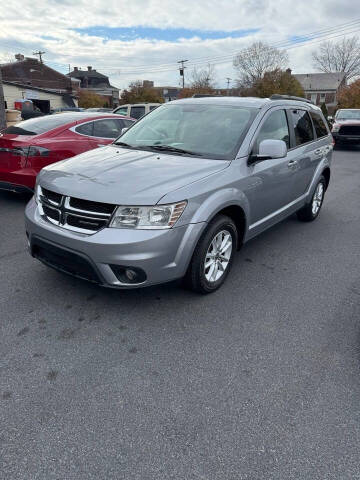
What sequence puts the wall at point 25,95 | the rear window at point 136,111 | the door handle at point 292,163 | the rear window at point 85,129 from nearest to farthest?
the door handle at point 292,163 < the rear window at point 85,129 < the rear window at point 136,111 < the wall at point 25,95

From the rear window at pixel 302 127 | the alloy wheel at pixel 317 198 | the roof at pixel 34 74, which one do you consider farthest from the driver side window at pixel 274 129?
the roof at pixel 34 74

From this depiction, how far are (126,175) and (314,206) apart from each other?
3.68m

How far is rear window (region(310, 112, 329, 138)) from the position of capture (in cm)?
522

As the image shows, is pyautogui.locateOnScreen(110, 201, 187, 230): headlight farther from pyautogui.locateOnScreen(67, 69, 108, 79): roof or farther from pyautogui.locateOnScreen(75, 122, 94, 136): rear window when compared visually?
pyautogui.locateOnScreen(67, 69, 108, 79): roof

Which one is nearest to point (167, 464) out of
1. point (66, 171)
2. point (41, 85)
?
point (66, 171)

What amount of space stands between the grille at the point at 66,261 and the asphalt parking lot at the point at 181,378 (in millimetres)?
374

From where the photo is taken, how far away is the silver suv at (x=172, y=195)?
2.72m

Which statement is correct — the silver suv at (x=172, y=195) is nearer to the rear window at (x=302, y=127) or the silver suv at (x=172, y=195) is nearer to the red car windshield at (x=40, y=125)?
the rear window at (x=302, y=127)

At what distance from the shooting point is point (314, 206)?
5652 millimetres

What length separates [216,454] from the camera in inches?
74.0

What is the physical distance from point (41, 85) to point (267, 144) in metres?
60.9

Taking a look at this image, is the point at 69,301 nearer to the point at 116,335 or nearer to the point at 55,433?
the point at 116,335

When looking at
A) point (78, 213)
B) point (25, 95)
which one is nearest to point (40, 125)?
point (78, 213)

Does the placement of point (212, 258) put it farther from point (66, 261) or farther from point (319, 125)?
point (319, 125)
